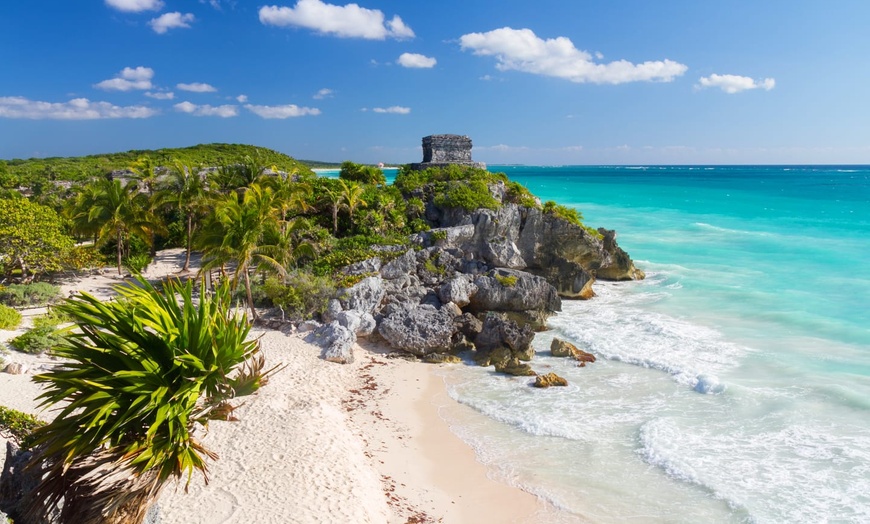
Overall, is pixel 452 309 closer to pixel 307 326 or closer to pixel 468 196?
pixel 307 326

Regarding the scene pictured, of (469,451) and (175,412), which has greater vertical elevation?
(175,412)

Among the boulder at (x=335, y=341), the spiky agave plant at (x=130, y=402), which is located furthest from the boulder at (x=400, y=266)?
the spiky agave plant at (x=130, y=402)

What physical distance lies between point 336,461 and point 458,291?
10002mm

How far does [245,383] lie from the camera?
6.14m

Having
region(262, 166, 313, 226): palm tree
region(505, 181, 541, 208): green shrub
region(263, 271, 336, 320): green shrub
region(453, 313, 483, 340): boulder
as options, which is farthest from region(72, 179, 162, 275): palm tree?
region(505, 181, 541, 208): green shrub

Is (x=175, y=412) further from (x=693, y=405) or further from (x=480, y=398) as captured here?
(x=693, y=405)

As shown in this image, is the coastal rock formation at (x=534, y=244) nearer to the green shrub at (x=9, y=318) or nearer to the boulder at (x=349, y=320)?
the boulder at (x=349, y=320)

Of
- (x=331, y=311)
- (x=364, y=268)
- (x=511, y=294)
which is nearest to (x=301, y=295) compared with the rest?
(x=331, y=311)

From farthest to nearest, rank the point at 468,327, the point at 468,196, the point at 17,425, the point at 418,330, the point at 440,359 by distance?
the point at 468,196
the point at 468,327
the point at 418,330
the point at 440,359
the point at 17,425

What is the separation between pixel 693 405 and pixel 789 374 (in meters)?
3.98

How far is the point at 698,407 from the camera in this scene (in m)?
13.1

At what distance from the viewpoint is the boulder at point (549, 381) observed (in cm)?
1419

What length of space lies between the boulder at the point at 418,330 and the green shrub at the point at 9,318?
10177 mm

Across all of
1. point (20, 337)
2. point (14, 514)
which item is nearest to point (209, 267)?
point (20, 337)
